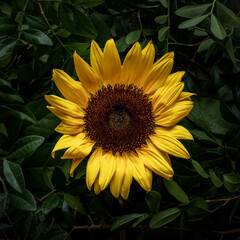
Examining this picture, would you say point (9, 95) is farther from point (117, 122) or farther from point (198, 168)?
point (198, 168)

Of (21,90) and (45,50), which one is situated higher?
(45,50)

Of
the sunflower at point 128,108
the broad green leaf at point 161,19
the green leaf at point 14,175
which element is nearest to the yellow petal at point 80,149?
the sunflower at point 128,108

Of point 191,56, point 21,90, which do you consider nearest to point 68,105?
point 21,90

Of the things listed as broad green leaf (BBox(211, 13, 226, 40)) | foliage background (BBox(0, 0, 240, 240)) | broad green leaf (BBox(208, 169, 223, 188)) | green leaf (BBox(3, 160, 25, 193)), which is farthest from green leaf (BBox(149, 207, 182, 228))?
broad green leaf (BBox(211, 13, 226, 40))

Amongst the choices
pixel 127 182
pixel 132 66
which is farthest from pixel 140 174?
pixel 132 66

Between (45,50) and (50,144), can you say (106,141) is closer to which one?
(50,144)

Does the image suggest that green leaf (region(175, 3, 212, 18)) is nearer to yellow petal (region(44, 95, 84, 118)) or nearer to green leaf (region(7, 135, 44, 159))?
yellow petal (region(44, 95, 84, 118))
